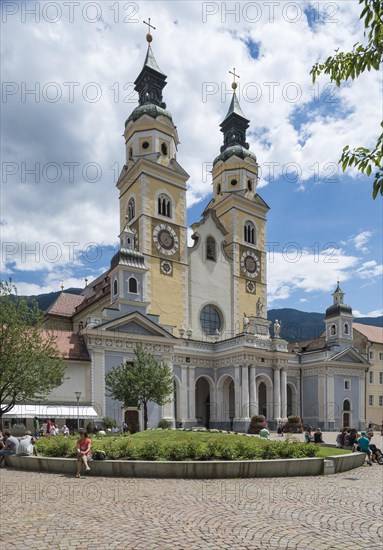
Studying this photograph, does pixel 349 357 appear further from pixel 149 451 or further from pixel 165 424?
pixel 149 451

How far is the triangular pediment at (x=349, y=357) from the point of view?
2190 inches

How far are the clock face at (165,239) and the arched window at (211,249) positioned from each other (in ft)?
17.2

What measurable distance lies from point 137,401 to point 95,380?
17.0ft

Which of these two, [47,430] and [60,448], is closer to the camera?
[60,448]

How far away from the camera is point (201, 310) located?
52.8 metres

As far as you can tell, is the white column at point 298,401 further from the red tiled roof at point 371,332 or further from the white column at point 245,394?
the red tiled roof at point 371,332

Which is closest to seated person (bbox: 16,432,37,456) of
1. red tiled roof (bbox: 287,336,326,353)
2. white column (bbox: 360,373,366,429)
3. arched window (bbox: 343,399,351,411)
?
arched window (bbox: 343,399,351,411)

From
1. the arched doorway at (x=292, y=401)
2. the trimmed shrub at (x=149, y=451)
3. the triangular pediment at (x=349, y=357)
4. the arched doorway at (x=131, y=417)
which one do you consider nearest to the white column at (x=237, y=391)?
the arched doorway at (x=131, y=417)

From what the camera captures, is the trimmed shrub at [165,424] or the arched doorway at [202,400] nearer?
the trimmed shrub at [165,424]

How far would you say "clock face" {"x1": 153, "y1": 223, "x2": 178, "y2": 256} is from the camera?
164 ft

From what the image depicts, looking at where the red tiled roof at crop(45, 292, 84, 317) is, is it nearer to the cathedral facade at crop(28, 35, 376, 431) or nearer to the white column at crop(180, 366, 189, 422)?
the cathedral facade at crop(28, 35, 376, 431)

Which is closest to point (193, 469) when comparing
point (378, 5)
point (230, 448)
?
point (230, 448)

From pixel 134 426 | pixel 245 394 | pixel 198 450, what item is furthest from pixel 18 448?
pixel 245 394

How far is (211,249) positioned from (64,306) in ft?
68.5
